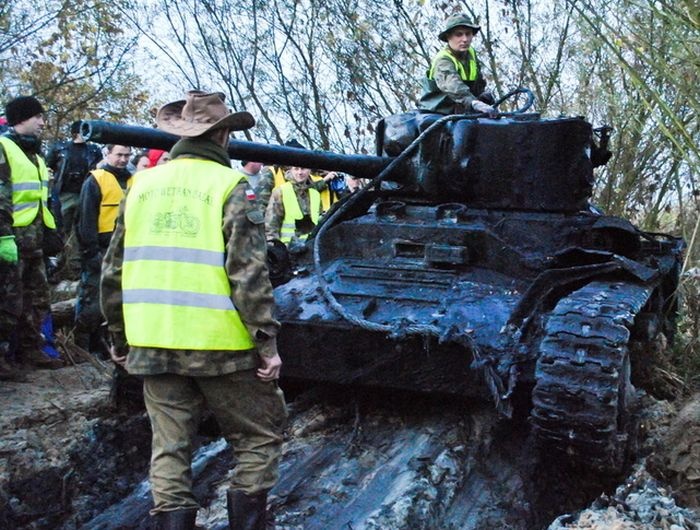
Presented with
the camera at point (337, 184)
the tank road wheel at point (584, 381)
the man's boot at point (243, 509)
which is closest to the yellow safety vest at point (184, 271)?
the man's boot at point (243, 509)

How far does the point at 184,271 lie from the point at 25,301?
3.70 m

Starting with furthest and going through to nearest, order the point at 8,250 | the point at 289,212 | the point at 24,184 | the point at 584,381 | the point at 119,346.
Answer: the point at 289,212, the point at 24,184, the point at 8,250, the point at 584,381, the point at 119,346

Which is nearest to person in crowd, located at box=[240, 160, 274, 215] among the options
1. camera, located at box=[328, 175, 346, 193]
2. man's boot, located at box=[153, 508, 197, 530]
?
camera, located at box=[328, 175, 346, 193]

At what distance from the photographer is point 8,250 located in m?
6.25

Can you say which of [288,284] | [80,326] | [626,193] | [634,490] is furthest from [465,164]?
[626,193]

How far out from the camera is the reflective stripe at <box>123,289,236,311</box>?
3.61 metres

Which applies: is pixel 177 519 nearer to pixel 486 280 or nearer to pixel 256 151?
pixel 256 151

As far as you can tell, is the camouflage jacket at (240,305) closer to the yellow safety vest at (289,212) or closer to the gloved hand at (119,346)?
the gloved hand at (119,346)

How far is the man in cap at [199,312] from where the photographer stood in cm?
363

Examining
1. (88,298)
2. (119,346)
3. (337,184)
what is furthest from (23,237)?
(337,184)

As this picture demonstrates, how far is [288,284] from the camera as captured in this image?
596cm

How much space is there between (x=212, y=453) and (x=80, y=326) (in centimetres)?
269

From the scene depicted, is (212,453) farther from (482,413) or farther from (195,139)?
(195,139)

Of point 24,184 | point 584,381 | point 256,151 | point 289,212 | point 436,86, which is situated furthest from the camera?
point 289,212
